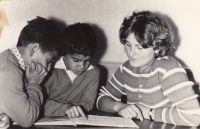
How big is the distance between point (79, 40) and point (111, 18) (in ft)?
1.72

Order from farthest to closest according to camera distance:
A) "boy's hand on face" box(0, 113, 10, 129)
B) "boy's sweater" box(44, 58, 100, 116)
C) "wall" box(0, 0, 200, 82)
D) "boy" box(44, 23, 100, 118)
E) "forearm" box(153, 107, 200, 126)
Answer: "wall" box(0, 0, 200, 82) → "boy's sweater" box(44, 58, 100, 116) → "boy" box(44, 23, 100, 118) → "forearm" box(153, 107, 200, 126) → "boy's hand on face" box(0, 113, 10, 129)

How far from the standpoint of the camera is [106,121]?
35.4 inches

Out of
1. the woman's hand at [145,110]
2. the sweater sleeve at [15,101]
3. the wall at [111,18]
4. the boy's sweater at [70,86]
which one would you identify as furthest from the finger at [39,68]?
the wall at [111,18]

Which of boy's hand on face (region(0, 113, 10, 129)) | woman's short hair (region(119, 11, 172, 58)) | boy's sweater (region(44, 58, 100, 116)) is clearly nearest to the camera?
boy's hand on face (region(0, 113, 10, 129))

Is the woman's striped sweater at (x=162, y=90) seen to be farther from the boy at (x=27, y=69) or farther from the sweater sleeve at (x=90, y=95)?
the boy at (x=27, y=69)

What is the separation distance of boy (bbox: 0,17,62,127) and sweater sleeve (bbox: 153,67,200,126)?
Answer: 0.51 meters

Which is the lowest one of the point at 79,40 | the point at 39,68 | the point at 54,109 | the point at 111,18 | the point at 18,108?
the point at 54,109

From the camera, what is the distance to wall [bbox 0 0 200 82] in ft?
4.86

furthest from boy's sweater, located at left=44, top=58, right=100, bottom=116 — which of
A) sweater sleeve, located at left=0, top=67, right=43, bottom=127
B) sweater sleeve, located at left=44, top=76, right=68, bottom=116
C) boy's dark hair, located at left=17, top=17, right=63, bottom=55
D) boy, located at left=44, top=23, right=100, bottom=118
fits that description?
sweater sleeve, located at left=0, top=67, right=43, bottom=127

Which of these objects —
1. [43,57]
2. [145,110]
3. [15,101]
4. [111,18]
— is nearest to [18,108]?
[15,101]

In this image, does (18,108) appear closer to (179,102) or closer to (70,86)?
(70,86)

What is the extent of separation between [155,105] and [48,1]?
37.8 inches

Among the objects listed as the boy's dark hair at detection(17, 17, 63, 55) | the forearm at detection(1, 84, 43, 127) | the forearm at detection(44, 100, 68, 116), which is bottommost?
the forearm at detection(44, 100, 68, 116)

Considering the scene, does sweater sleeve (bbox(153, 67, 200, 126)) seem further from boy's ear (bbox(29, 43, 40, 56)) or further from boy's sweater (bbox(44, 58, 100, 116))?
boy's ear (bbox(29, 43, 40, 56))
